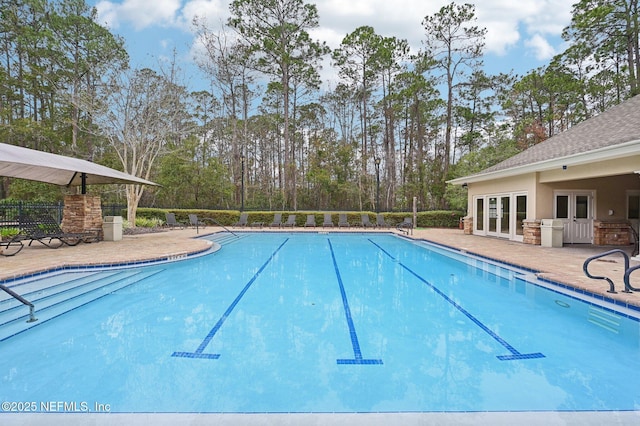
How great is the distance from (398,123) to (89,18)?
21.6m

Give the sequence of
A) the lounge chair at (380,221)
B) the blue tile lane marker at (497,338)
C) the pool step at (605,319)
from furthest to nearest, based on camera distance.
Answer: the lounge chair at (380,221) → the pool step at (605,319) → the blue tile lane marker at (497,338)

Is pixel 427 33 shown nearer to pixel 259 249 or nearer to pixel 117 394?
pixel 259 249

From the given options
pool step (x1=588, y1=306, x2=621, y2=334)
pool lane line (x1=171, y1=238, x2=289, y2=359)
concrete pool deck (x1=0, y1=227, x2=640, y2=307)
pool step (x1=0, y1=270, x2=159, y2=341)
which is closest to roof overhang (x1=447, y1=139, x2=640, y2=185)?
concrete pool deck (x1=0, y1=227, x2=640, y2=307)

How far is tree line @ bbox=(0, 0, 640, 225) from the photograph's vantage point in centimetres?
1602

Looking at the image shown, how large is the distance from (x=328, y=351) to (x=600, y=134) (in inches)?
396

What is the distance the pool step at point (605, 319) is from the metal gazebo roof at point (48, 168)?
31.3 feet

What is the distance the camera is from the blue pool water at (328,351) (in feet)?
7.84

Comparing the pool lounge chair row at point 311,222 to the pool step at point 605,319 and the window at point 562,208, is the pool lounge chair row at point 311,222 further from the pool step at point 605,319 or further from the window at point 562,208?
the pool step at point 605,319

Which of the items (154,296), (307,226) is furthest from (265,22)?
(154,296)

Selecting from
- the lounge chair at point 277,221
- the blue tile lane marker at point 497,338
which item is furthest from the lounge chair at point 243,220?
the blue tile lane marker at point 497,338

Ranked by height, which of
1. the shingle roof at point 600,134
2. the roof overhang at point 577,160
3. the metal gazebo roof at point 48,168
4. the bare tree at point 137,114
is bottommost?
the metal gazebo roof at point 48,168

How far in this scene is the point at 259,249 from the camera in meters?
10.3

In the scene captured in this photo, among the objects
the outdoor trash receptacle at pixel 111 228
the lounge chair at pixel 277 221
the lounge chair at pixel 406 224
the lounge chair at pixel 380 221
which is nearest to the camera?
the outdoor trash receptacle at pixel 111 228

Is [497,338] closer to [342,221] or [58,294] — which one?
[58,294]
